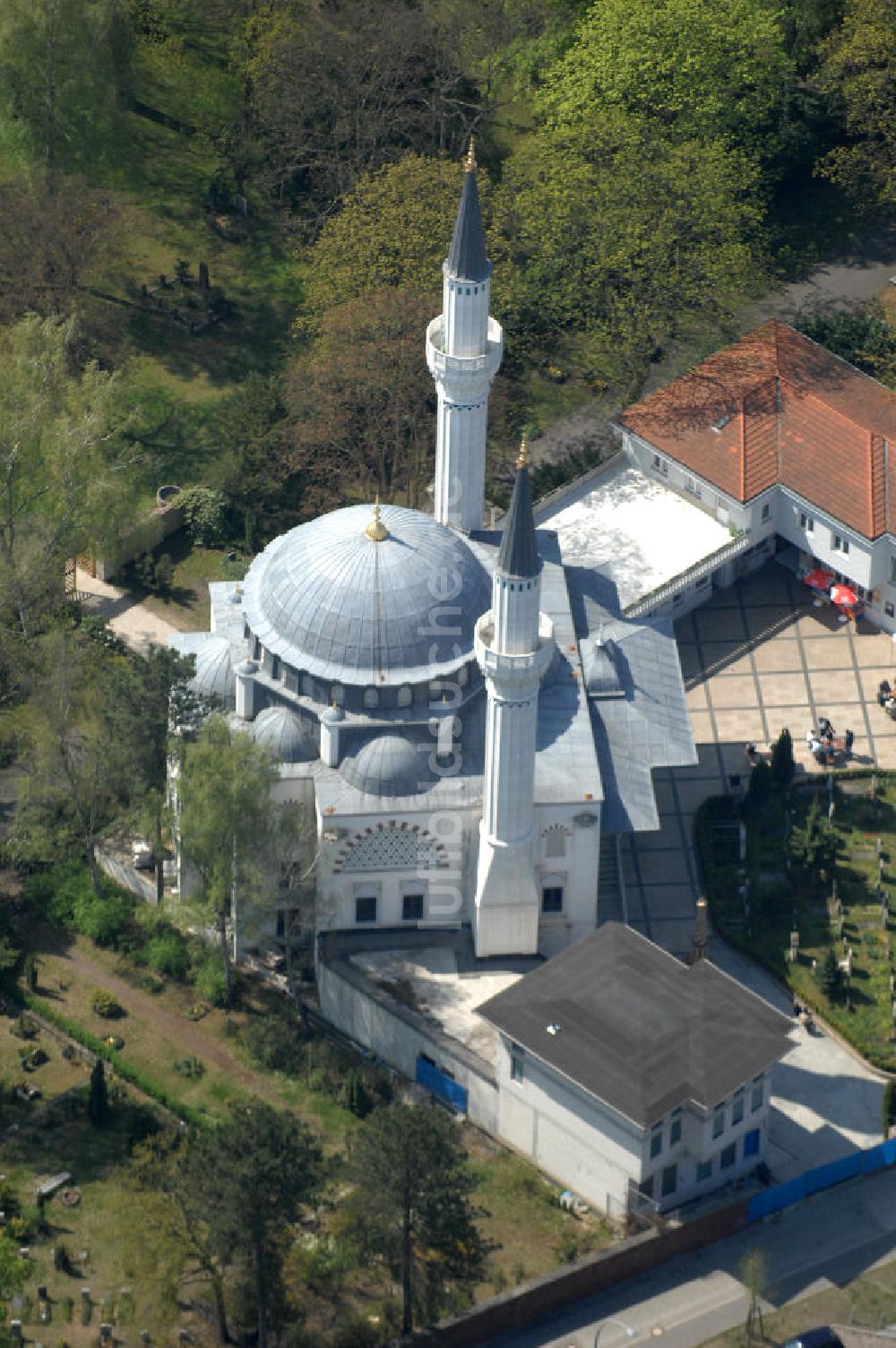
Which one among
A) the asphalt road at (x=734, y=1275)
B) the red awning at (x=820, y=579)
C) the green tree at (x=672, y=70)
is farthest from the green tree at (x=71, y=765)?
the green tree at (x=672, y=70)

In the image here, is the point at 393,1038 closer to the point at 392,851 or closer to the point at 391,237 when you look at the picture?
the point at 392,851

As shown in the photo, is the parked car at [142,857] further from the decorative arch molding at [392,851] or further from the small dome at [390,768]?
the small dome at [390,768]

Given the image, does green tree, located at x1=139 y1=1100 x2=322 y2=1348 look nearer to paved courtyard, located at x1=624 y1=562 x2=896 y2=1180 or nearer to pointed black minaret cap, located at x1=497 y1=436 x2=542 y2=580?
paved courtyard, located at x1=624 y1=562 x2=896 y2=1180

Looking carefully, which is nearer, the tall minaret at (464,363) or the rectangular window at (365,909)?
the rectangular window at (365,909)

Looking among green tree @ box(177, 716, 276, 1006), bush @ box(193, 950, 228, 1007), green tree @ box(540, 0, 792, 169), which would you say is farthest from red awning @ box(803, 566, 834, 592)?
bush @ box(193, 950, 228, 1007)

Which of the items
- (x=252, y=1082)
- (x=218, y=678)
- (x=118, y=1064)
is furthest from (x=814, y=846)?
(x=118, y=1064)

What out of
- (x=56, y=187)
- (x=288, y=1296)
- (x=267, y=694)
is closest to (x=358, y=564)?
(x=267, y=694)

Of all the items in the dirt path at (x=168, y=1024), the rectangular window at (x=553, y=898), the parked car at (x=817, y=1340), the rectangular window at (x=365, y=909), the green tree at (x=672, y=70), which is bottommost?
the parked car at (x=817, y=1340)
